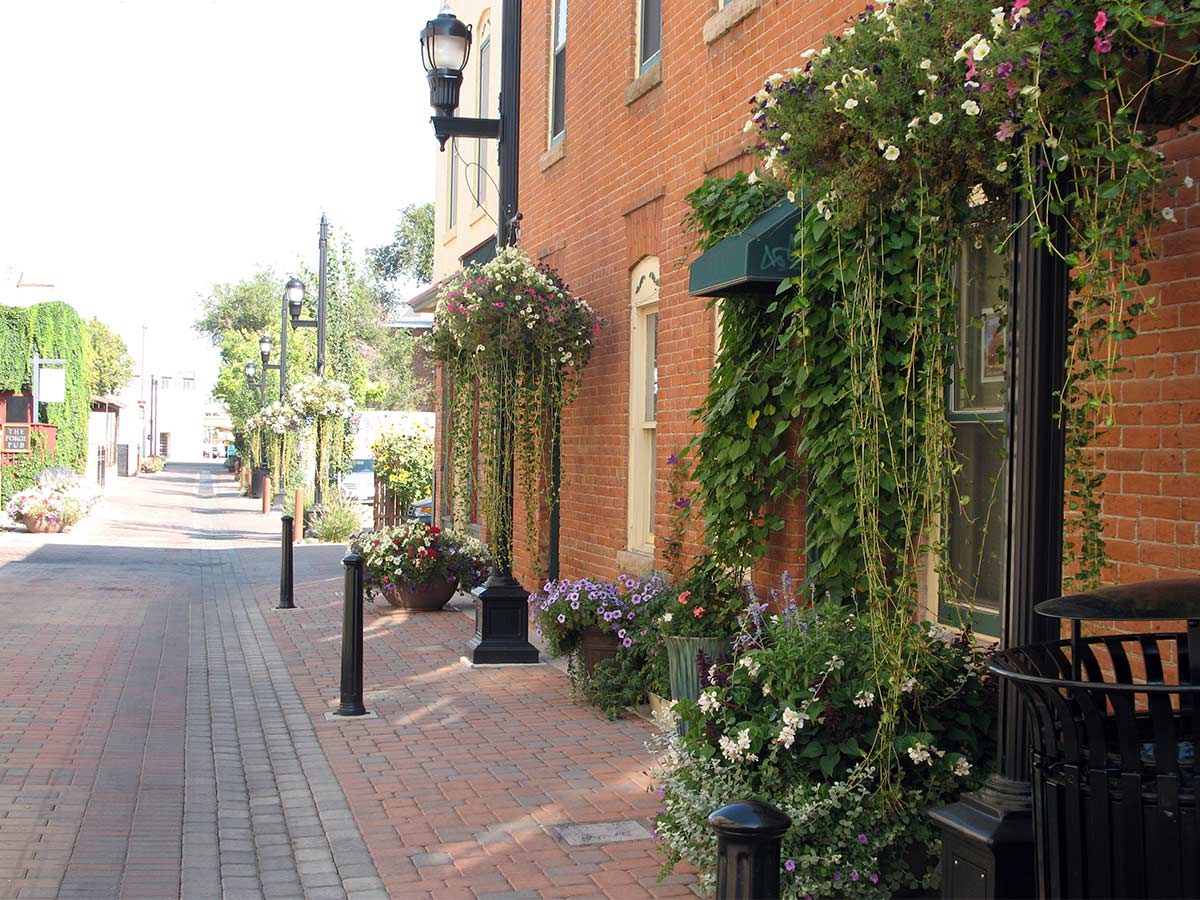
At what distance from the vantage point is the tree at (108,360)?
90.5 metres

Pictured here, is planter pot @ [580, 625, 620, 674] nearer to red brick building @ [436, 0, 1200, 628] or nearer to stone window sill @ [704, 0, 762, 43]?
red brick building @ [436, 0, 1200, 628]

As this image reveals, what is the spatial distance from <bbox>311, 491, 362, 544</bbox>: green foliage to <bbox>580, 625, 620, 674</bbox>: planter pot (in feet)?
56.2

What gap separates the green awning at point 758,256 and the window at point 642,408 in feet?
10.6

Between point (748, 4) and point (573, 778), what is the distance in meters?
4.79

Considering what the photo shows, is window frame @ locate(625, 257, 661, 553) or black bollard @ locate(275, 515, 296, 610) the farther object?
black bollard @ locate(275, 515, 296, 610)

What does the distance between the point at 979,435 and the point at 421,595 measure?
8965mm

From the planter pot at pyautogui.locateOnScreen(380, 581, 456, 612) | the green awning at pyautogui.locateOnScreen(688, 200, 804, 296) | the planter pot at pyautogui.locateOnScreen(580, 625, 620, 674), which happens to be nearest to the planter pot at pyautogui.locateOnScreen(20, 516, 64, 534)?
the planter pot at pyautogui.locateOnScreen(380, 581, 456, 612)

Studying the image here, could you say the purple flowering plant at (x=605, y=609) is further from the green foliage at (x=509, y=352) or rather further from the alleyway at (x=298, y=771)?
the green foliage at (x=509, y=352)

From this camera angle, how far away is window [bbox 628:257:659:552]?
33.2 feet

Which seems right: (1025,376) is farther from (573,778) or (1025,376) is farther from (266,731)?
(266,731)

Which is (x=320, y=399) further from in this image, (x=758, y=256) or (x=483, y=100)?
(x=758, y=256)

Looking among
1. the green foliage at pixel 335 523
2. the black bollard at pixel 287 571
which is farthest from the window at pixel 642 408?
the green foliage at pixel 335 523

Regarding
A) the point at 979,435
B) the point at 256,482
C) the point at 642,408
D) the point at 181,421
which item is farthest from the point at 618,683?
the point at 181,421

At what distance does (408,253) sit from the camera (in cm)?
6391
